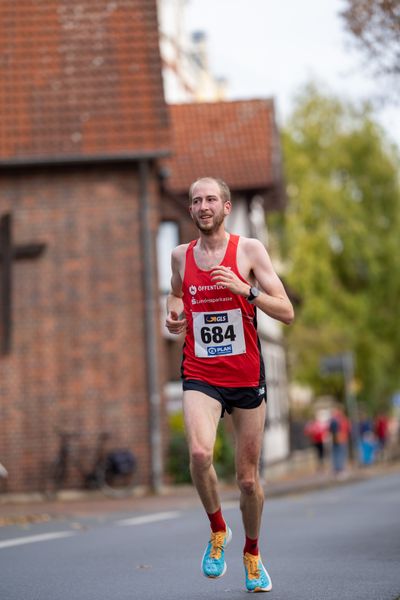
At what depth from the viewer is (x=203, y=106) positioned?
112 ft

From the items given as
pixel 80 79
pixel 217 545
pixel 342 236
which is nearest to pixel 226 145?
pixel 80 79

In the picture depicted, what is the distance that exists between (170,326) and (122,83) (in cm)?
1756

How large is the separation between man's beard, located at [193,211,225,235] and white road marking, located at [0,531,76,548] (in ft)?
17.3

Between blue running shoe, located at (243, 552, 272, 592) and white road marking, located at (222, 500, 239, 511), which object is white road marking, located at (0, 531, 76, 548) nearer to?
blue running shoe, located at (243, 552, 272, 592)

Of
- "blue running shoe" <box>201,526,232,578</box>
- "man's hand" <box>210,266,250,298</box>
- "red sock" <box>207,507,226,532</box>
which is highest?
"man's hand" <box>210,266,250,298</box>

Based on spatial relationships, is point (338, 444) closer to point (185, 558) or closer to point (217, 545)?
point (185, 558)

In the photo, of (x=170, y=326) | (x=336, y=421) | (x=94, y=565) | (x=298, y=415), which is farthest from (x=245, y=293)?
(x=298, y=415)

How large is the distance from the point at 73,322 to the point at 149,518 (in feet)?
26.5

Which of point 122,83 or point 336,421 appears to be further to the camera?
point 336,421

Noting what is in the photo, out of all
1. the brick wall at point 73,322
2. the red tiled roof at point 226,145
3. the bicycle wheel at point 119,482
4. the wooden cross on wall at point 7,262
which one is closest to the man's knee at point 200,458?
the bicycle wheel at point 119,482

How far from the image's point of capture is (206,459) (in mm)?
6906

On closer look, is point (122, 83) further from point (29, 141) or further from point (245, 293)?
point (245, 293)

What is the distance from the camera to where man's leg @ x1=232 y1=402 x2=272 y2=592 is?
7.08 meters

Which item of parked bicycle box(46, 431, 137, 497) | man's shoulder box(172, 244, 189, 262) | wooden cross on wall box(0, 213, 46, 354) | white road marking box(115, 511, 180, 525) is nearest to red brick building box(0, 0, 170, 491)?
wooden cross on wall box(0, 213, 46, 354)
